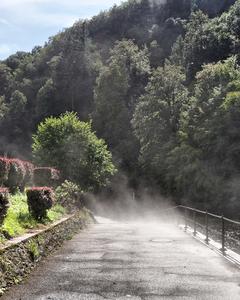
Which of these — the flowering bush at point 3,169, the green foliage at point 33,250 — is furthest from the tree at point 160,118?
the green foliage at point 33,250

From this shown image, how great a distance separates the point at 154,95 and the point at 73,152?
26.5 m

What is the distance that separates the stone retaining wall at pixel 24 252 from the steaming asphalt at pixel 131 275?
0.24m

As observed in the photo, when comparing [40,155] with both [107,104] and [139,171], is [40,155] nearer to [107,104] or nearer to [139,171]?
[139,171]

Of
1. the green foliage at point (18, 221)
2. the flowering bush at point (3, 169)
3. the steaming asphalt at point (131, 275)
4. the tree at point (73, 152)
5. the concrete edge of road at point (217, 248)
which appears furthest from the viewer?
the tree at point (73, 152)

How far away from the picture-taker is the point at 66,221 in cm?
1975

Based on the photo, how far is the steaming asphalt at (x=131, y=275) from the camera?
9.12 m

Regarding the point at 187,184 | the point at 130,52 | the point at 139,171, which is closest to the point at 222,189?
the point at 187,184

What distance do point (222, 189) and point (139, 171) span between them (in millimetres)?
26682

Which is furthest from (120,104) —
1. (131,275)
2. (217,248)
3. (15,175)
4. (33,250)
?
(131,275)

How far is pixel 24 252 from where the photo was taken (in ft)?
37.6

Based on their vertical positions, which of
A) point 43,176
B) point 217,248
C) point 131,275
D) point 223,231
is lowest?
point 131,275

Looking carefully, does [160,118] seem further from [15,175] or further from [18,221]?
[18,221]

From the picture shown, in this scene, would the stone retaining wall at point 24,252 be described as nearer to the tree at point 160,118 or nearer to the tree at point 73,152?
the tree at point 73,152

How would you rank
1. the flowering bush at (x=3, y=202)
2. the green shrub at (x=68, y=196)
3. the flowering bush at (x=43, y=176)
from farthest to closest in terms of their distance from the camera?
the flowering bush at (x=43, y=176) → the green shrub at (x=68, y=196) → the flowering bush at (x=3, y=202)
